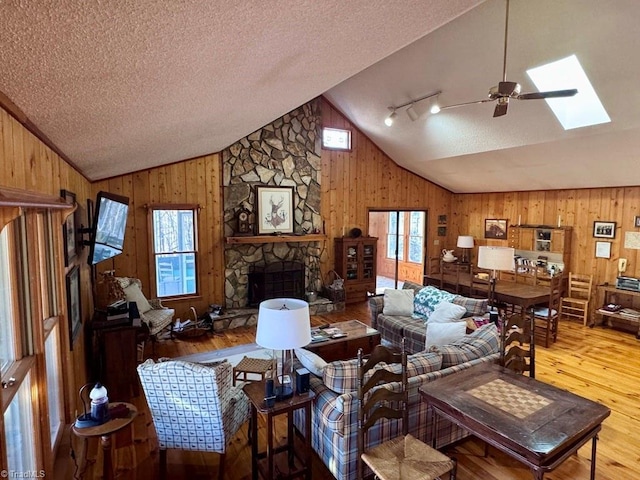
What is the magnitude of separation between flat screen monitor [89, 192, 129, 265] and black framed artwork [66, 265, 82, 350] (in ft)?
0.70

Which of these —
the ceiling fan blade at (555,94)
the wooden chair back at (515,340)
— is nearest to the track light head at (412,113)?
the ceiling fan blade at (555,94)

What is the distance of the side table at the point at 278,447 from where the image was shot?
101 inches

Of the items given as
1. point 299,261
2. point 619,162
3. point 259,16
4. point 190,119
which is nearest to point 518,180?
point 619,162

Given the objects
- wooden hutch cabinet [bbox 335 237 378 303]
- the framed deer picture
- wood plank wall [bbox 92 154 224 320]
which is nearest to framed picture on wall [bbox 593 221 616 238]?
wooden hutch cabinet [bbox 335 237 378 303]

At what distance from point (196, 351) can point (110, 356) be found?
1.39 m

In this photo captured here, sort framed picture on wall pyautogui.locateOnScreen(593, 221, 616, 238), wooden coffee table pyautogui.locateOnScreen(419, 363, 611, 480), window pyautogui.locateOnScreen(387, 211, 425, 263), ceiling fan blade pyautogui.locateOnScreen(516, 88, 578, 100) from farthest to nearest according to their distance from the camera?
window pyautogui.locateOnScreen(387, 211, 425, 263), framed picture on wall pyautogui.locateOnScreen(593, 221, 616, 238), ceiling fan blade pyautogui.locateOnScreen(516, 88, 578, 100), wooden coffee table pyautogui.locateOnScreen(419, 363, 611, 480)

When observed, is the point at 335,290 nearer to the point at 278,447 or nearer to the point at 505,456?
the point at 278,447

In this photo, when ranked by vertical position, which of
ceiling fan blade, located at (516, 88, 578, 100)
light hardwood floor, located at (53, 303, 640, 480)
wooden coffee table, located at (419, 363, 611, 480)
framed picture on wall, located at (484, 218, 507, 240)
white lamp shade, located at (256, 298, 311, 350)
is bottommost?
light hardwood floor, located at (53, 303, 640, 480)

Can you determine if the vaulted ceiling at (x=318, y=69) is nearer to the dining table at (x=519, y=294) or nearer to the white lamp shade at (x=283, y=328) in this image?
the white lamp shade at (x=283, y=328)

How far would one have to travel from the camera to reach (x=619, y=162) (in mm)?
5520

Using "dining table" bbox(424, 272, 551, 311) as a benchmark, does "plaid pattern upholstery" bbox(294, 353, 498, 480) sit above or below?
below

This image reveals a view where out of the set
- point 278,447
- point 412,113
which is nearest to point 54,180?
point 278,447

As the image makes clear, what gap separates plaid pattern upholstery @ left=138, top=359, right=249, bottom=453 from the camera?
2.50 m

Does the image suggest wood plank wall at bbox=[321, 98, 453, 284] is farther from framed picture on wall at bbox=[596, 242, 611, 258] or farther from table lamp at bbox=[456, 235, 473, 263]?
framed picture on wall at bbox=[596, 242, 611, 258]
